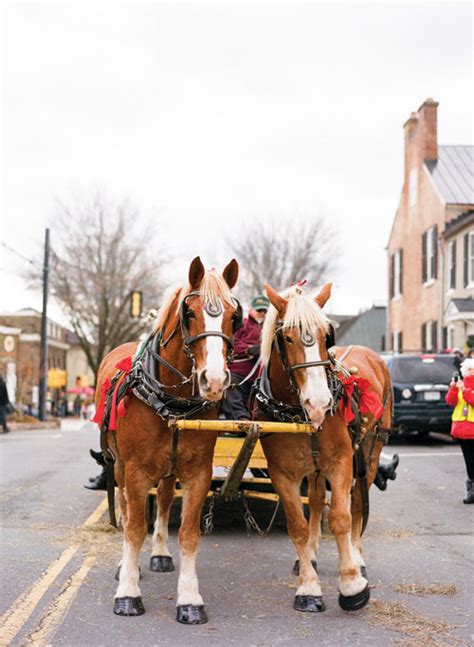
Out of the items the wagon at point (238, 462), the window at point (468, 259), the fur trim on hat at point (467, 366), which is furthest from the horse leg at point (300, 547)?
the window at point (468, 259)

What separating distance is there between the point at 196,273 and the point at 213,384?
90 cm

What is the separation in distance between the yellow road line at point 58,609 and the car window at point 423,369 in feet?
38.7

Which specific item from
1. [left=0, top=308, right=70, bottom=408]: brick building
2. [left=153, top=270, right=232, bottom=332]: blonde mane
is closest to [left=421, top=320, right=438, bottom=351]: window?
[left=0, top=308, right=70, bottom=408]: brick building

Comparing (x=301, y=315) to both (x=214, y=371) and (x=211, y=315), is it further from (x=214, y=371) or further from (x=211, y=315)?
(x=214, y=371)

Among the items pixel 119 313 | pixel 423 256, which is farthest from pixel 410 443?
pixel 119 313

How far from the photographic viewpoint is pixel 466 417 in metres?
9.85

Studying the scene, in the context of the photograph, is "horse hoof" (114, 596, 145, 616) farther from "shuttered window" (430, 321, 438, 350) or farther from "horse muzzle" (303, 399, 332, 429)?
"shuttered window" (430, 321, 438, 350)

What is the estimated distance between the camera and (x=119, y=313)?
1726 inches

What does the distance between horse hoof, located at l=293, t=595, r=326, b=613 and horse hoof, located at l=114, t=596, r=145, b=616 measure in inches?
41.5

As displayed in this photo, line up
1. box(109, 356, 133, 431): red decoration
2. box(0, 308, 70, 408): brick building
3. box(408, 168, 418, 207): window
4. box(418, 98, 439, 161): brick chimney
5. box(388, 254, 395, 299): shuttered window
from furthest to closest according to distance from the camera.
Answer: box(388, 254, 395, 299): shuttered window
box(0, 308, 70, 408): brick building
box(408, 168, 418, 207): window
box(418, 98, 439, 161): brick chimney
box(109, 356, 133, 431): red decoration

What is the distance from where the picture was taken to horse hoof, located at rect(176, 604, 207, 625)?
496cm

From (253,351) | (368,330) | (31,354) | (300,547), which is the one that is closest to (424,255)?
(253,351)

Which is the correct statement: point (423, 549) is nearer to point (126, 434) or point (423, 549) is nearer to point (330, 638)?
point (330, 638)

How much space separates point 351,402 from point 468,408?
4676mm
